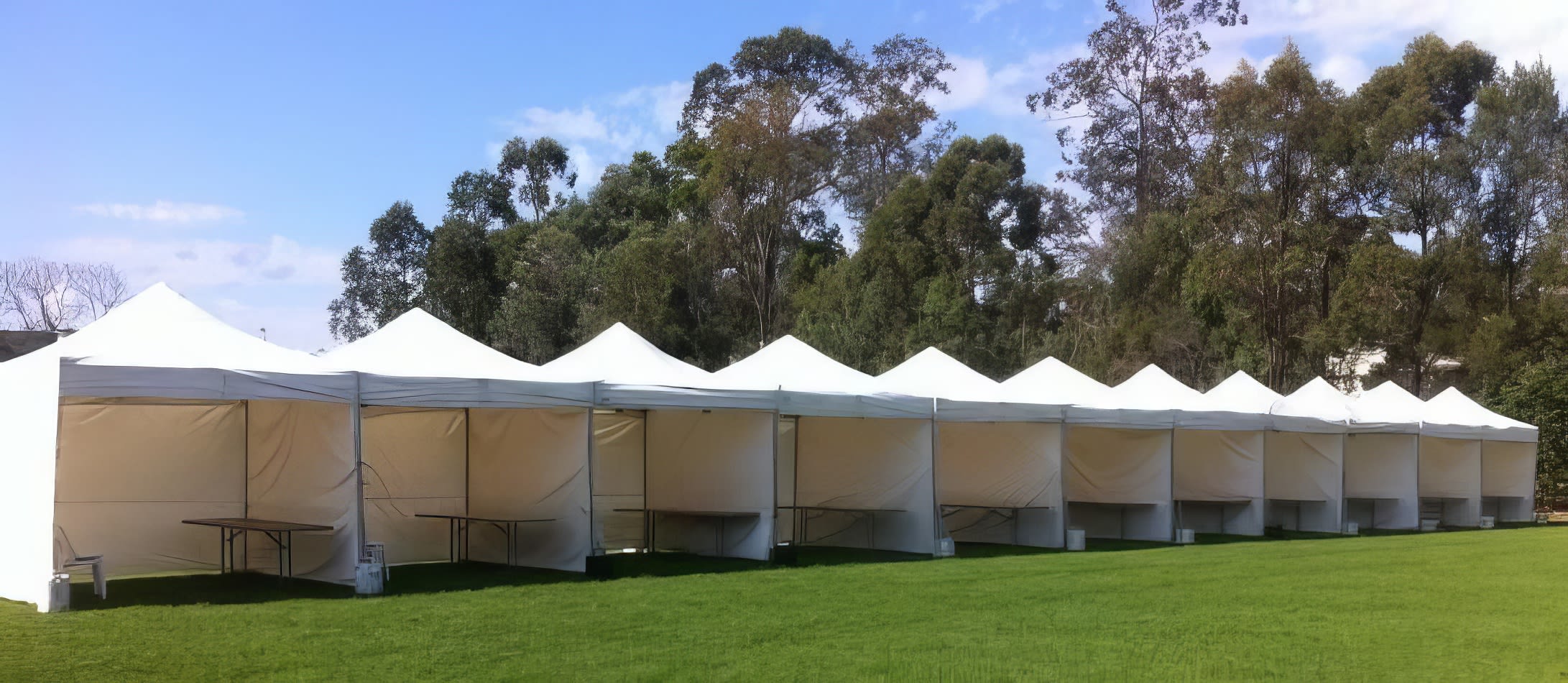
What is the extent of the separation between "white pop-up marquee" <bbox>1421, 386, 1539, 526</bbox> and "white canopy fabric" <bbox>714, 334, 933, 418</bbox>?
10845mm

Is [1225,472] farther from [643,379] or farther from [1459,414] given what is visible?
[643,379]

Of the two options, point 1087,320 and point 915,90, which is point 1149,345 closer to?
point 1087,320

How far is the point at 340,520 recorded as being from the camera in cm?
1146

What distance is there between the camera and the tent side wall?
31.6 feet

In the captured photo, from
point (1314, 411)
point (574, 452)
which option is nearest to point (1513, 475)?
point (1314, 411)

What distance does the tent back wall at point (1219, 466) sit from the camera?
62.4 feet

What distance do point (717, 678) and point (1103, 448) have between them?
12482 millimetres

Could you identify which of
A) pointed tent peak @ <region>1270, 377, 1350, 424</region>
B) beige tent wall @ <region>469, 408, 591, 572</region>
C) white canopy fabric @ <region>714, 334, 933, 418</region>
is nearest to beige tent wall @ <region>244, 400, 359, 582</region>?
beige tent wall @ <region>469, 408, 591, 572</region>

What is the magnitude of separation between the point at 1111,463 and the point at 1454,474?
A: 8.74 meters

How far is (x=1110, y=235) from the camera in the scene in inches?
1582

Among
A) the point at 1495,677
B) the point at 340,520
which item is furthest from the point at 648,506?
the point at 1495,677

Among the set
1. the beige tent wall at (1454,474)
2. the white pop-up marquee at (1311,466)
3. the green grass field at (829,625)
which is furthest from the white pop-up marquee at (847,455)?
the beige tent wall at (1454,474)

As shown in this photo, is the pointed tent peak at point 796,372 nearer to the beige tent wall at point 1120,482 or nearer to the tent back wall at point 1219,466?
the beige tent wall at point 1120,482

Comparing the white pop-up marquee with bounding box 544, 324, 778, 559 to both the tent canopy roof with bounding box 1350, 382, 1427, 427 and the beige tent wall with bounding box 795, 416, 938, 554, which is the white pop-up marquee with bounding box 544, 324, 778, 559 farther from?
the tent canopy roof with bounding box 1350, 382, 1427, 427
